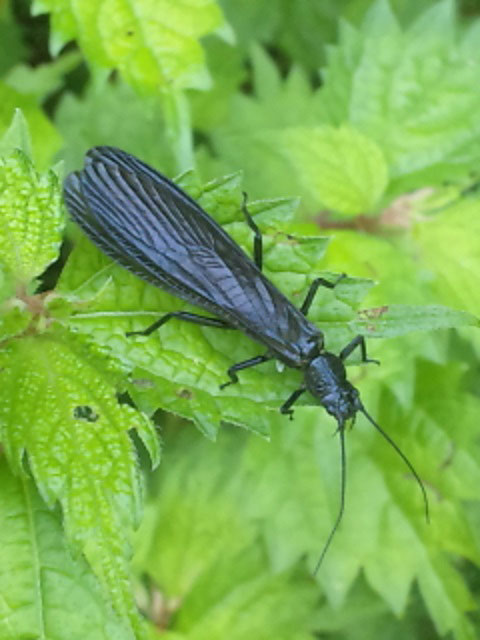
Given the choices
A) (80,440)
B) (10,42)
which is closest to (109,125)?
(10,42)

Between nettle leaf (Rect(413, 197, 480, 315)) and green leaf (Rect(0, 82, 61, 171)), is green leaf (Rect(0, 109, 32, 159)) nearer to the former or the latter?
green leaf (Rect(0, 82, 61, 171))

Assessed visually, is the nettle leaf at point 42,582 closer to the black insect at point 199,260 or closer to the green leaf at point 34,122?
the black insect at point 199,260

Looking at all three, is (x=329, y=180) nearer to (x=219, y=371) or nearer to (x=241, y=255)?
(x=241, y=255)

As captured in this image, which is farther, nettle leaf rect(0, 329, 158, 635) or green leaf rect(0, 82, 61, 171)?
green leaf rect(0, 82, 61, 171)

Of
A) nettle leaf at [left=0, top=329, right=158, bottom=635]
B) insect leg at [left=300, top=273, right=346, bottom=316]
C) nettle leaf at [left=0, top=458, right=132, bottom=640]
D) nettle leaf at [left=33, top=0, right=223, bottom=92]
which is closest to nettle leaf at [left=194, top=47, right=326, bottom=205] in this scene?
nettle leaf at [left=33, top=0, right=223, bottom=92]

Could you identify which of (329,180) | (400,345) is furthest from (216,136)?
(400,345)

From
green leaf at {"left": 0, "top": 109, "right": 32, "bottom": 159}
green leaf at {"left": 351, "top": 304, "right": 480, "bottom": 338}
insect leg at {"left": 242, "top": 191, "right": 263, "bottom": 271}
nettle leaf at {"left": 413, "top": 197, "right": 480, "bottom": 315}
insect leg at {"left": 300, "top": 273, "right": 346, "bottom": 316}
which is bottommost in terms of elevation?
nettle leaf at {"left": 413, "top": 197, "right": 480, "bottom": 315}

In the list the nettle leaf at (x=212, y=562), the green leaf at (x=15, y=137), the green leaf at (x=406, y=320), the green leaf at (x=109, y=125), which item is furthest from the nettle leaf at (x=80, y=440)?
the green leaf at (x=109, y=125)

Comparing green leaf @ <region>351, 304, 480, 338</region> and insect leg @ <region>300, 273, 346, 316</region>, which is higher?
insect leg @ <region>300, 273, 346, 316</region>
